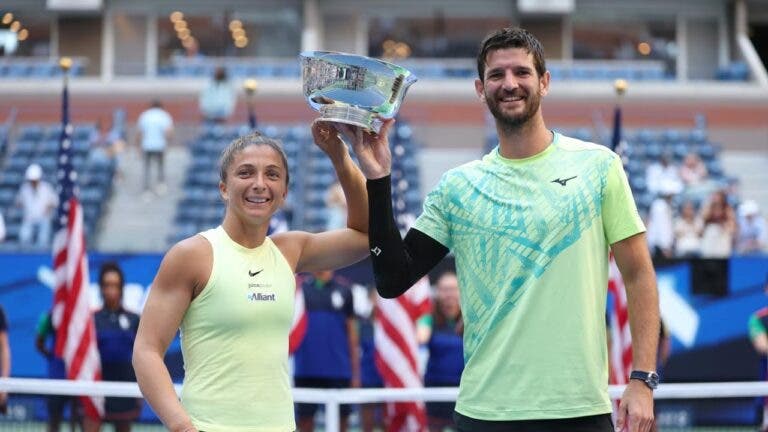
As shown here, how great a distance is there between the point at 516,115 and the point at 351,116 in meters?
0.49

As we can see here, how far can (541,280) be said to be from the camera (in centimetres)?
342

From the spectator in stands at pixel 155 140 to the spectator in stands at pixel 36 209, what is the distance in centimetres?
257

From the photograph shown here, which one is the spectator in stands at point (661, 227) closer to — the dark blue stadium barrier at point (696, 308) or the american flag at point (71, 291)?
the dark blue stadium barrier at point (696, 308)

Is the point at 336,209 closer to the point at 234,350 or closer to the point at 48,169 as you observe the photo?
the point at 48,169

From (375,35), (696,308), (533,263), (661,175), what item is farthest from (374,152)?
(375,35)

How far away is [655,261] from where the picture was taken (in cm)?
1150

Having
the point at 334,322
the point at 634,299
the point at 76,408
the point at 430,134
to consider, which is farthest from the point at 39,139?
the point at 634,299

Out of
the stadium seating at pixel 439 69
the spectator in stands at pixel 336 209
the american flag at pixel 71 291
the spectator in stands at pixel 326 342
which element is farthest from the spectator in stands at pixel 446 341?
the stadium seating at pixel 439 69

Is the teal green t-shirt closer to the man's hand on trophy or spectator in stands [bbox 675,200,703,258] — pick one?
the man's hand on trophy

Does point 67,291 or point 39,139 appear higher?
point 39,139

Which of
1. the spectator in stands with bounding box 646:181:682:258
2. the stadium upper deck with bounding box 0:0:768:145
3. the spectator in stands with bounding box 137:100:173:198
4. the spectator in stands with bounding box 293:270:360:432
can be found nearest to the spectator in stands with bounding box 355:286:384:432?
the spectator in stands with bounding box 293:270:360:432

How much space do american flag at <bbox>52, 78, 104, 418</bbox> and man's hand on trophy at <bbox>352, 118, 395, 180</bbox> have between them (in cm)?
598

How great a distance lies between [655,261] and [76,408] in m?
6.48

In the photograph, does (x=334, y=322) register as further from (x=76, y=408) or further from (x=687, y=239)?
(x=687, y=239)
